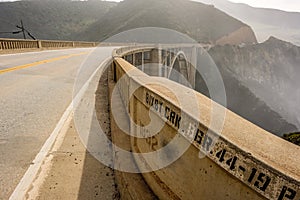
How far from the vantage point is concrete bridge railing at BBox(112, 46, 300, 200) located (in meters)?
1.15

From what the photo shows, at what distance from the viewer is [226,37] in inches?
3974

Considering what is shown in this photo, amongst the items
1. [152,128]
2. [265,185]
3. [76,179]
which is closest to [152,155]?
[152,128]

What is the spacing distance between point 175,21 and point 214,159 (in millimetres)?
107942

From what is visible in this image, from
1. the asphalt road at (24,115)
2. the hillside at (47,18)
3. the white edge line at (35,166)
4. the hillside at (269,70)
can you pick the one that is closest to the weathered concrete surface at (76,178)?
the white edge line at (35,166)

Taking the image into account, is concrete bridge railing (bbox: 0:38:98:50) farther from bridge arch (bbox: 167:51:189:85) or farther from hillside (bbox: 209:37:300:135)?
hillside (bbox: 209:37:300:135)

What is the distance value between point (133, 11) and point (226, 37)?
5378 centimetres

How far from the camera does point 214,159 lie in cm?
144

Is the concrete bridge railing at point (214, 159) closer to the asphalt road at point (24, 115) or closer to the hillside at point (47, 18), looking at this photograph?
the asphalt road at point (24, 115)

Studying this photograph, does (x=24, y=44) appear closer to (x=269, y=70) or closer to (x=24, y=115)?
(x=24, y=115)

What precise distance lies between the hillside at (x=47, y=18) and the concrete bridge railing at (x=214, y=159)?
132m

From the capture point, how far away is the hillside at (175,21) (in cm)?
9988

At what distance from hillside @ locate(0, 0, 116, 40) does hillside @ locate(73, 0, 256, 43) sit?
603 inches

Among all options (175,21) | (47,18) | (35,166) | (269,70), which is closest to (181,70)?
(35,166)

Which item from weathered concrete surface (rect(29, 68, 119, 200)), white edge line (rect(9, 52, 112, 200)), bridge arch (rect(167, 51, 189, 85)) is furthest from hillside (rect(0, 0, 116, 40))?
weathered concrete surface (rect(29, 68, 119, 200))
